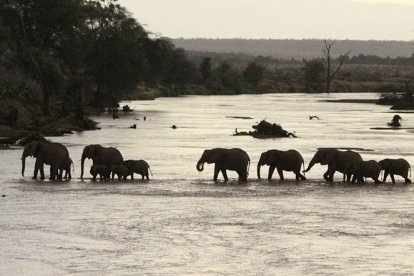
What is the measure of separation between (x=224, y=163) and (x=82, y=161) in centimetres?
343

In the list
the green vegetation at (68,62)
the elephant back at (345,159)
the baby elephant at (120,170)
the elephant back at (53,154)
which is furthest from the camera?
the green vegetation at (68,62)

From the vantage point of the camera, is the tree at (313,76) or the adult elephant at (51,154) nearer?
the adult elephant at (51,154)

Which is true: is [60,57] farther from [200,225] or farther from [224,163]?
[200,225]

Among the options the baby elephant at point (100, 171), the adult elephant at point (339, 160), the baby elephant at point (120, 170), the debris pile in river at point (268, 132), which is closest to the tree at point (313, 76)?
the debris pile in river at point (268, 132)

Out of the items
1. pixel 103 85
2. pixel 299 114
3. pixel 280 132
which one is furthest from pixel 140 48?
pixel 280 132

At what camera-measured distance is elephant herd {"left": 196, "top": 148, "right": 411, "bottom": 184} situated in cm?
2530

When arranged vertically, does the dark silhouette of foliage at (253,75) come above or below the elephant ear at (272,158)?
above

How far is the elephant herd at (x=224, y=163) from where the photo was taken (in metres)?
25.1

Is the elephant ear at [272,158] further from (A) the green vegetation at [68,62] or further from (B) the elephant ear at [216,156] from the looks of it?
(A) the green vegetation at [68,62]

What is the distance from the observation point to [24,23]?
60.4 metres

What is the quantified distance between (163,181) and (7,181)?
12.1ft

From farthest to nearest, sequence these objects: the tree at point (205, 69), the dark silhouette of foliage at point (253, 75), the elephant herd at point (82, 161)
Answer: the dark silhouette of foliage at point (253, 75) → the tree at point (205, 69) → the elephant herd at point (82, 161)

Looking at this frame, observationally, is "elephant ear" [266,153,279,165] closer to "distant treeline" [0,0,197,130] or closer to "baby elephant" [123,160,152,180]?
"baby elephant" [123,160,152,180]

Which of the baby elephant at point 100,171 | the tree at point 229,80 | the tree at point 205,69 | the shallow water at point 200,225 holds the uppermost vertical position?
the tree at point 205,69
